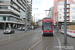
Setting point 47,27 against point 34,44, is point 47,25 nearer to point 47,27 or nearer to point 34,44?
point 47,27

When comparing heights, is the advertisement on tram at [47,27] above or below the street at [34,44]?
above

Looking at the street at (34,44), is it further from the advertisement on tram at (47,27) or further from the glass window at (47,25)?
the glass window at (47,25)

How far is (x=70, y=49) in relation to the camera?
27.0 ft

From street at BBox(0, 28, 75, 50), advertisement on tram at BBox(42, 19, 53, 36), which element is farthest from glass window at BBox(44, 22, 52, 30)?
street at BBox(0, 28, 75, 50)

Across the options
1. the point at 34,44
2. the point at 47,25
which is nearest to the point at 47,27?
the point at 47,25

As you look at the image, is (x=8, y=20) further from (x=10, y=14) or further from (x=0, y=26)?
(x=0, y=26)

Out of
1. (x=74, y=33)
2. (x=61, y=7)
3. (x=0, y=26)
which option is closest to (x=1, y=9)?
(x=0, y=26)

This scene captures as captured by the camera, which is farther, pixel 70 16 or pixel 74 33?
pixel 70 16

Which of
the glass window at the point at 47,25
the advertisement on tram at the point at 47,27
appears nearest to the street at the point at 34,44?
the advertisement on tram at the point at 47,27

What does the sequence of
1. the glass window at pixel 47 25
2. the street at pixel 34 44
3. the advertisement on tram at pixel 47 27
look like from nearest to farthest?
the street at pixel 34 44 < the advertisement on tram at pixel 47 27 < the glass window at pixel 47 25

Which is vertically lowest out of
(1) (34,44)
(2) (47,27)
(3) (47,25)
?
(1) (34,44)

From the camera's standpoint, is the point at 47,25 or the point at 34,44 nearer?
the point at 34,44

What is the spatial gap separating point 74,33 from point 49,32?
15.8 ft

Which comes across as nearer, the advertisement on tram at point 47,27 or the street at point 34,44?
the street at point 34,44
